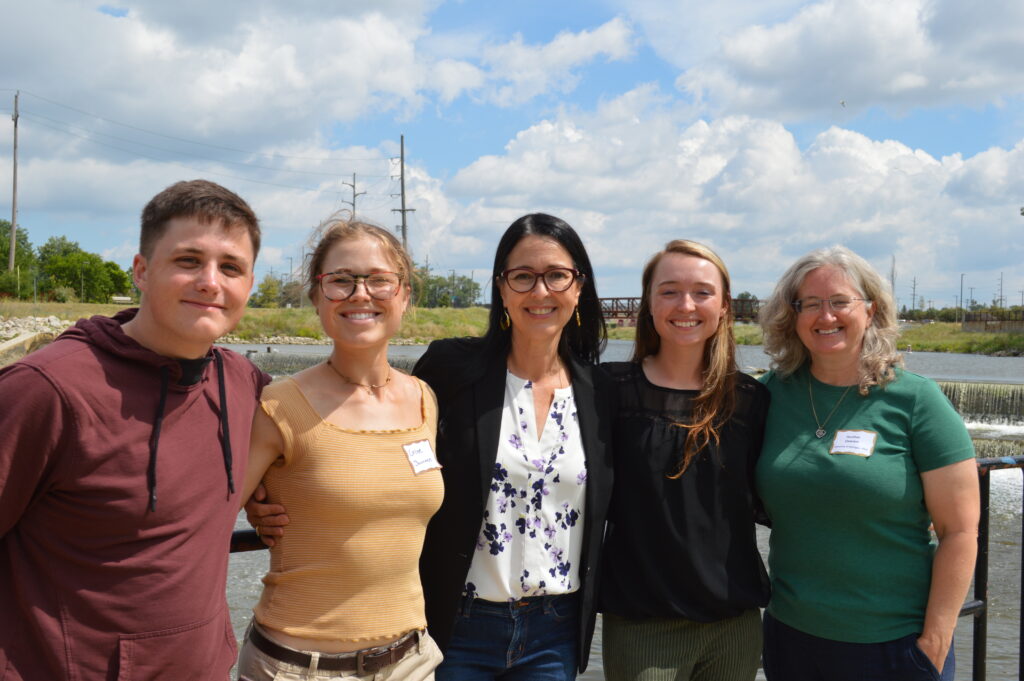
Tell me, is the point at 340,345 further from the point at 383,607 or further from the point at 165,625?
the point at 165,625

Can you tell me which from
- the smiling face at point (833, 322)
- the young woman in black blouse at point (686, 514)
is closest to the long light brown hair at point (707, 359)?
the young woman in black blouse at point (686, 514)

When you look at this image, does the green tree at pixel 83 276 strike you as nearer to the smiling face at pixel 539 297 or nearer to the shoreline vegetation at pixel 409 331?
the shoreline vegetation at pixel 409 331

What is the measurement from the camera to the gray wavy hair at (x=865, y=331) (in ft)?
9.61

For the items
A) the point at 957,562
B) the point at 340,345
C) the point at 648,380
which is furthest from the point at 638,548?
the point at 340,345

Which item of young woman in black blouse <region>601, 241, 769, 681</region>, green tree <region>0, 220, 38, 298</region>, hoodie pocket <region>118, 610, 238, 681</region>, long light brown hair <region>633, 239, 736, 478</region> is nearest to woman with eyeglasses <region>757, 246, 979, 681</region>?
young woman in black blouse <region>601, 241, 769, 681</region>

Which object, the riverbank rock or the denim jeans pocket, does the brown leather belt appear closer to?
the denim jeans pocket

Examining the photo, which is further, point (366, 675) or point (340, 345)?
point (340, 345)

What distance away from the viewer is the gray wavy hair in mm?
2928

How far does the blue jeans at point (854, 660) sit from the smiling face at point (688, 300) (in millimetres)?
1132

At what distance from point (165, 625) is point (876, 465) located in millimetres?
2281

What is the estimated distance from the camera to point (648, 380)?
3.08 m

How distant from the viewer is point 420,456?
2496mm

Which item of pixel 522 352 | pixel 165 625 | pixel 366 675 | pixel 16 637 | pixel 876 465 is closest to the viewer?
pixel 16 637

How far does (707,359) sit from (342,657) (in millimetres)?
1728
